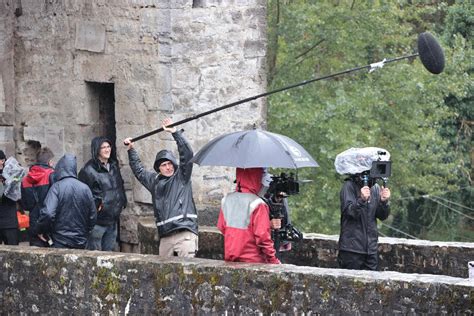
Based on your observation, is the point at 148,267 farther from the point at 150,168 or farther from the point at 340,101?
the point at 340,101

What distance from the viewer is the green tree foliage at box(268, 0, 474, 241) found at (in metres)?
19.6

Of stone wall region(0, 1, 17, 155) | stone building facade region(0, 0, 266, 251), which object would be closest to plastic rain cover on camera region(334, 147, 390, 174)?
stone building facade region(0, 0, 266, 251)

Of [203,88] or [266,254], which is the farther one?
[203,88]

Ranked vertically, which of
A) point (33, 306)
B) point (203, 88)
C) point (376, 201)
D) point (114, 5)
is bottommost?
point (33, 306)

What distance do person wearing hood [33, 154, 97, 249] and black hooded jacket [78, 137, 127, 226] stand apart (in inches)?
26.3

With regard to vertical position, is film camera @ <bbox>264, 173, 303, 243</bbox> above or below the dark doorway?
below

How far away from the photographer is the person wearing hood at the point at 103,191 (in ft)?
34.2

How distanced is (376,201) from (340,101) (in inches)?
414

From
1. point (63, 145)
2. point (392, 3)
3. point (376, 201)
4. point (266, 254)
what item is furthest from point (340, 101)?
point (266, 254)

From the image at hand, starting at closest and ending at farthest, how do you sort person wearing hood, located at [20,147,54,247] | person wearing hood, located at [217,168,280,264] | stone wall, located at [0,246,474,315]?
stone wall, located at [0,246,474,315]
person wearing hood, located at [217,168,280,264]
person wearing hood, located at [20,147,54,247]

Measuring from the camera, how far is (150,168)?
1073cm

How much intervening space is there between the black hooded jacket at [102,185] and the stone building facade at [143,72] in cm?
38

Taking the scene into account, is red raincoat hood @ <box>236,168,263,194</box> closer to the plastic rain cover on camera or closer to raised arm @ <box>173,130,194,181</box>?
the plastic rain cover on camera

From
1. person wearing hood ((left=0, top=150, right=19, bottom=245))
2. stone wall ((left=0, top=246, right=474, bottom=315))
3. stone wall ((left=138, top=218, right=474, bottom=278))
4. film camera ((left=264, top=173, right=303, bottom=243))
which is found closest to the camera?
stone wall ((left=0, top=246, right=474, bottom=315))
